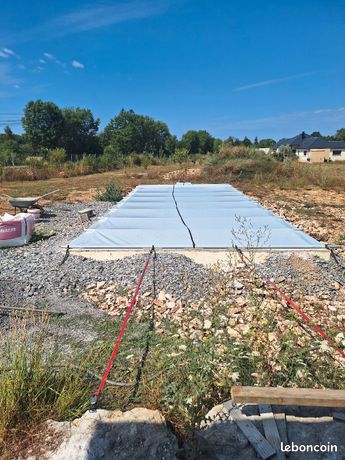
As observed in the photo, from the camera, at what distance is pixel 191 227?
200 inches

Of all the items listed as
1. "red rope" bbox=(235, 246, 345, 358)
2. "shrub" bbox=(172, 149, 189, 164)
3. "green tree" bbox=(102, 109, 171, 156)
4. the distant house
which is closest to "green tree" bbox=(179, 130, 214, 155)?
"green tree" bbox=(102, 109, 171, 156)

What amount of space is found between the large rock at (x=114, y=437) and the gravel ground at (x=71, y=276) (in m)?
1.56

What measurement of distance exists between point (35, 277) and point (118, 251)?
3.69ft

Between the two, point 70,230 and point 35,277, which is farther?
point 70,230

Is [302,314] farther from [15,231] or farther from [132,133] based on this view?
[132,133]

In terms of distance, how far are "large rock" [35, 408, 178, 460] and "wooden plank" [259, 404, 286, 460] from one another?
496 millimetres

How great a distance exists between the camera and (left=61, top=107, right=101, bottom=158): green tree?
116 feet

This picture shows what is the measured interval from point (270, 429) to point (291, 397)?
0.24 m

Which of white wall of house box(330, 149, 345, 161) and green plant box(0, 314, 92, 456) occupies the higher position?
white wall of house box(330, 149, 345, 161)

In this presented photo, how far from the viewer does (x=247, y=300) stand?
9.89ft

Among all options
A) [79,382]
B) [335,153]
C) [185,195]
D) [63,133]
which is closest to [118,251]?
[79,382]

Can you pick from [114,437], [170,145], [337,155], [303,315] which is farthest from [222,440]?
[170,145]

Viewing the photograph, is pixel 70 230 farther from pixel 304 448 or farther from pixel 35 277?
pixel 304 448

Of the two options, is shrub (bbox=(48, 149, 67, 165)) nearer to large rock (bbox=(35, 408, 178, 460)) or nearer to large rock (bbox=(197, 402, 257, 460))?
large rock (bbox=(35, 408, 178, 460))
